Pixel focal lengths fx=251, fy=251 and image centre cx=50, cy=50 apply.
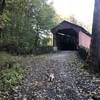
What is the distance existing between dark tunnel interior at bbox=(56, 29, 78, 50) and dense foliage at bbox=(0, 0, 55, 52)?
3.66 m

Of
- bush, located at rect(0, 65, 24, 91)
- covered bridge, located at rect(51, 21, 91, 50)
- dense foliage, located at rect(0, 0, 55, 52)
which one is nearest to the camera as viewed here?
bush, located at rect(0, 65, 24, 91)

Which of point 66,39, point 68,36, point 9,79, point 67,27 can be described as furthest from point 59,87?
point 66,39

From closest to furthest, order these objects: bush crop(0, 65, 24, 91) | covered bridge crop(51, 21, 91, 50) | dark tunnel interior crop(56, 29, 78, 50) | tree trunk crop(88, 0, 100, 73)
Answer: bush crop(0, 65, 24, 91)
tree trunk crop(88, 0, 100, 73)
covered bridge crop(51, 21, 91, 50)
dark tunnel interior crop(56, 29, 78, 50)

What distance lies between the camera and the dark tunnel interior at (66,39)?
32.6m

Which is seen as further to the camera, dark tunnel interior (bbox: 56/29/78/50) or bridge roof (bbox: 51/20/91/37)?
dark tunnel interior (bbox: 56/29/78/50)

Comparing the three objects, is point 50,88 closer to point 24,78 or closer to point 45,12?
point 24,78

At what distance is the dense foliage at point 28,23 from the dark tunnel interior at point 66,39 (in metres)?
3.66

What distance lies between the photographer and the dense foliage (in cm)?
3091

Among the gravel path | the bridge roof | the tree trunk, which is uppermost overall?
the bridge roof

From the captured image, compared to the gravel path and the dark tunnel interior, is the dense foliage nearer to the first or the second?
the dark tunnel interior

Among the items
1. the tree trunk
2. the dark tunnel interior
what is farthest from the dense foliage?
the tree trunk

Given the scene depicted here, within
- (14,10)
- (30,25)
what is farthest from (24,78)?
(30,25)

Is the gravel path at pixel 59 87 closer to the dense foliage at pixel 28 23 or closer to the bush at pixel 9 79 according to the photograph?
the bush at pixel 9 79

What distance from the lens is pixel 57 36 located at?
33000 millimetres
